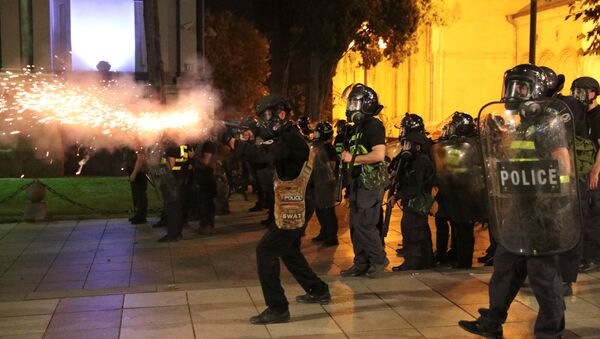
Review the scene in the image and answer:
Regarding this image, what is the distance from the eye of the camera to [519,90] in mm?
5230

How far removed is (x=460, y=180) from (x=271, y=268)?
329 centimetres

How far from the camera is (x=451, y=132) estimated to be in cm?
856

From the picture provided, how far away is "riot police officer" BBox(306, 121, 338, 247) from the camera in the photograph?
33.7 ft

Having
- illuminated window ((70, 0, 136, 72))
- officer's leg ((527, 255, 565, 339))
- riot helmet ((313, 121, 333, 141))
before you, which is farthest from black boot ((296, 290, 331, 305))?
illuminated window ((70, 0, 136, 72))

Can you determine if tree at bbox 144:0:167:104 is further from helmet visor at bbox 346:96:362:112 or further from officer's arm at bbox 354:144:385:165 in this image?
officer's arm at bbox 354:144:385:165

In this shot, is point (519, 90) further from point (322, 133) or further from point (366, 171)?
point (322, 133)

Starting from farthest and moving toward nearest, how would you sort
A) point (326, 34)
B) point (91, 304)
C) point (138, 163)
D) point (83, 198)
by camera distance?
point (326, 34), point (83, 198), point (138, 163), point (91, 304)

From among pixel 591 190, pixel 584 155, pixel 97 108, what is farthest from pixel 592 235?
pixel 97 108

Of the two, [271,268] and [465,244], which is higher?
[271,268]

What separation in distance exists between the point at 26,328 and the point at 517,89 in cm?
438

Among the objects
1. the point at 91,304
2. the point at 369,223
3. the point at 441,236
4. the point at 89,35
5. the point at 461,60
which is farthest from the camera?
the point at 461,60

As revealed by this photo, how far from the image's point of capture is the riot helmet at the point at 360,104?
7457 mm

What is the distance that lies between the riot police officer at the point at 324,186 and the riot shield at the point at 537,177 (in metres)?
5.09

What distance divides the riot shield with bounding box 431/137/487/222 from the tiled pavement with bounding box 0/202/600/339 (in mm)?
697
